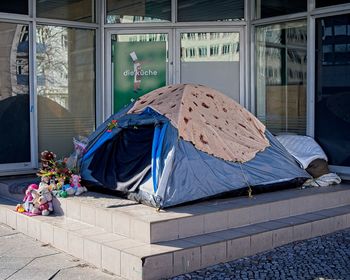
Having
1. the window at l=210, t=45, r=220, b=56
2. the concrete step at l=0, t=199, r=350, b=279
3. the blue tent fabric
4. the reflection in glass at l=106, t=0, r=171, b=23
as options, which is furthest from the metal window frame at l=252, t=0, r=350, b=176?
the reflection in glass at l=106, t=0, r=171, b=23

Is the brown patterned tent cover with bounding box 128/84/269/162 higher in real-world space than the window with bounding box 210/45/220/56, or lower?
lower

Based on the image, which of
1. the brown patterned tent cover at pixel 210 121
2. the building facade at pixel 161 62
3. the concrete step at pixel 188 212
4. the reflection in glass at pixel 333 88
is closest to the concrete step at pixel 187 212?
the concrete step at pixel 188 212

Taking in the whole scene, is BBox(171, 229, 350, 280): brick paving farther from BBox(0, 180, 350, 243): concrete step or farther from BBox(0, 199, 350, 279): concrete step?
BBox(0, 180, 350, 243): concrete step

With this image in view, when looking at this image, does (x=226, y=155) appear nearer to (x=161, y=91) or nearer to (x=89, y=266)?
(x=161, y=91)

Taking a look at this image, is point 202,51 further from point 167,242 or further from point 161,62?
point 167,242

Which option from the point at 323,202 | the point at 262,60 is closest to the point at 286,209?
the point at 323,202

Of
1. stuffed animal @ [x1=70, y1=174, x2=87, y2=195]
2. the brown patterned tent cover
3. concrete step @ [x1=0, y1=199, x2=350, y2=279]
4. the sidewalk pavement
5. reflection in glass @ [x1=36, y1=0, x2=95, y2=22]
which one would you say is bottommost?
the sidewalk pavement

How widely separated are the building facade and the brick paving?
245cm

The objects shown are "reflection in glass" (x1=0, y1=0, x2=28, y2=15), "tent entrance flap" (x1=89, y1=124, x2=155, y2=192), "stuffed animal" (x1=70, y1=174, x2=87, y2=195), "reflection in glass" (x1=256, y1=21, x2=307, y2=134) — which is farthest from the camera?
"reflection in glass" (x1=256, y1=21, x2=307, y2=134)

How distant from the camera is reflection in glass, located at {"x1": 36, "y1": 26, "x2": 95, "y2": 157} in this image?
8.84m

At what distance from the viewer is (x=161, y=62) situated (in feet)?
30.9

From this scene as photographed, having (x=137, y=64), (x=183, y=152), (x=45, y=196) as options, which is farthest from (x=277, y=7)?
(x=45, y=196)

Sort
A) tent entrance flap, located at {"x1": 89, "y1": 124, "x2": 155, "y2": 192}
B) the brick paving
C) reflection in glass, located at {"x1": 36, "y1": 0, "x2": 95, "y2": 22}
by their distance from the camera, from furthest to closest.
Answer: reflection in glass, located at {"x1": 36, "y1": 0, "x2": 95, "y2": 22}
tent entrance flap, located at {"x1": 89, "y1": 124, "x2": 155, "y2": 192}
the brick paving

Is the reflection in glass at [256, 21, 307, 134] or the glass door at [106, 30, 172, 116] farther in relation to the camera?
the glass door at [106, 30, 172, 116]
